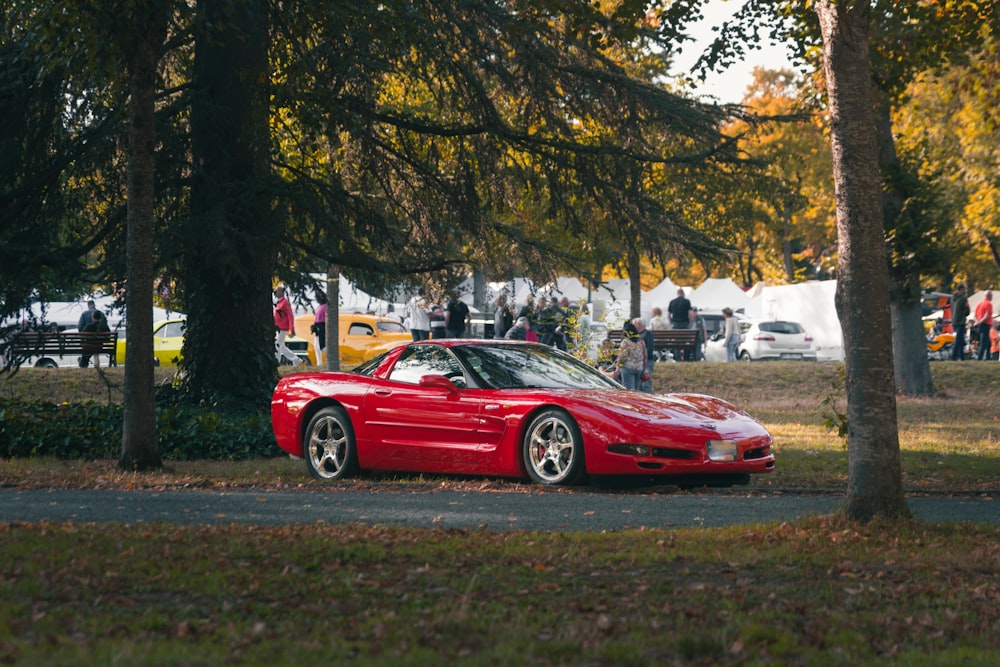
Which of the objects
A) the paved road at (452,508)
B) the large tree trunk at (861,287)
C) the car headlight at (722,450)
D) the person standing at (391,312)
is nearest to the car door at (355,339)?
the person standing at (391,312)

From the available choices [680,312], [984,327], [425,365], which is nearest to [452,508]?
[425,365]

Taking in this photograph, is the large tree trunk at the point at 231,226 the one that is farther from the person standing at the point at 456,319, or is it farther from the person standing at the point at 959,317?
the person standing at the point at 959,317

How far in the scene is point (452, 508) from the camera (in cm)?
1104

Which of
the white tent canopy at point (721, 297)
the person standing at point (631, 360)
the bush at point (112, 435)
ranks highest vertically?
the white tent canopy at point (721, 297)

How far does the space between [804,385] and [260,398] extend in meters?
14.1

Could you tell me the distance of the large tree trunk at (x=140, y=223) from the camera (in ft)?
45.1

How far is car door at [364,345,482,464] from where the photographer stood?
13500 millimetres

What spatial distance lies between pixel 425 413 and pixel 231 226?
4.87 metres

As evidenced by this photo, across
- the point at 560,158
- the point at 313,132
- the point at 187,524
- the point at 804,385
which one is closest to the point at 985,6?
the point at 560,158

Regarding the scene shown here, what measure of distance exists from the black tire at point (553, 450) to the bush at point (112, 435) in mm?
5159

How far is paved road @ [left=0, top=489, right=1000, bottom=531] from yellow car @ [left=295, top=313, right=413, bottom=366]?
26656mm

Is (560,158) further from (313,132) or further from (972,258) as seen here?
(972,258)

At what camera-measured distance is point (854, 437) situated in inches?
357

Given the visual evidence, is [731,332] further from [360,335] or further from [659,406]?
[659,406]
